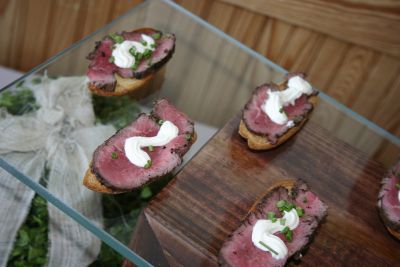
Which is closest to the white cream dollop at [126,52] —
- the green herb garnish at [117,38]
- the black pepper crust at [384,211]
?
the green herb garnish at [117,38]

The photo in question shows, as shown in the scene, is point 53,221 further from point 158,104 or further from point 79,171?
point 158,104

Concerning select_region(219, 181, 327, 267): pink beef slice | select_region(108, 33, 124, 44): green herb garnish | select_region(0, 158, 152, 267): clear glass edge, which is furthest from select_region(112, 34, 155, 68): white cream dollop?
select_region(219, 181, 327, 267): pink beef slice

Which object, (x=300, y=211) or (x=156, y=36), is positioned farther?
(x=156, y=36)

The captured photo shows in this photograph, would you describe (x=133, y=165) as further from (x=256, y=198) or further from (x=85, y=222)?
(x=256, y=198)

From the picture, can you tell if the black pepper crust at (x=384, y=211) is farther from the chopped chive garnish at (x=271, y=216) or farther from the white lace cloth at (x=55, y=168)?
the white lace cloth at (x=55, y=168)

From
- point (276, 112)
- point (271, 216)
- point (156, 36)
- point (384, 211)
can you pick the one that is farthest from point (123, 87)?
point (384, 211)

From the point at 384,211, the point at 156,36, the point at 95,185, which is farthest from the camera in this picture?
the point at 156,36

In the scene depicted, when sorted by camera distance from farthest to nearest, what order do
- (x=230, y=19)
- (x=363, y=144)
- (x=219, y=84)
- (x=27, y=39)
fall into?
(x=27, y=39)
(x=230, y=19)
(x=219, y=84)
(x=363, y=144)

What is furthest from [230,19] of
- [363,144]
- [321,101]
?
[363,144]
